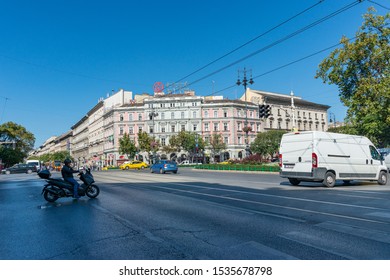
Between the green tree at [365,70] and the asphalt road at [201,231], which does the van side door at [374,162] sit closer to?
the asphalt road at [201,231]

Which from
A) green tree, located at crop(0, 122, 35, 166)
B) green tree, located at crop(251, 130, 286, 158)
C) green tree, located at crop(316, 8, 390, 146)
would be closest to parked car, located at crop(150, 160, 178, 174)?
green tree, located at crop(316, 8, 390, 146)

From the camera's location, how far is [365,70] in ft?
104

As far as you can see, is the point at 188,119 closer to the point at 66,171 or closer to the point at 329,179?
the point at 329,179

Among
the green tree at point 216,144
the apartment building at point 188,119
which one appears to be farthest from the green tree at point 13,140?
the green tree at point 216,144

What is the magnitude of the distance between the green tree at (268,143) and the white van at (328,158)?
165 ft

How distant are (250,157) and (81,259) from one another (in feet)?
114

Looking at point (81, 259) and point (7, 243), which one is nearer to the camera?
point (81, 259)

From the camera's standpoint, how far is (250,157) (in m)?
38.3

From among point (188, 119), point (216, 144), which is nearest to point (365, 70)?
point (216, 144)

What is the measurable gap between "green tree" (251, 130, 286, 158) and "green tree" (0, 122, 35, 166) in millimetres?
56521

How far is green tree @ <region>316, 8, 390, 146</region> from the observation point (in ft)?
95.0
